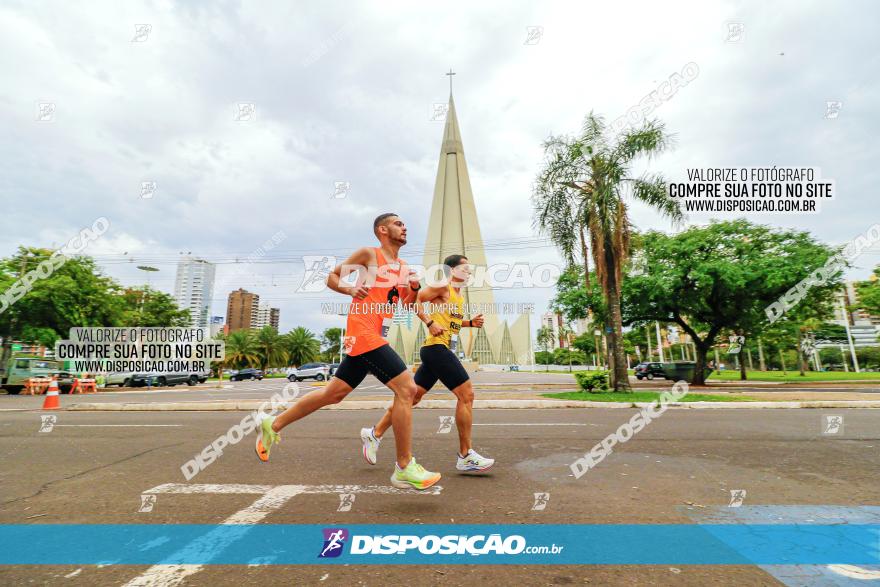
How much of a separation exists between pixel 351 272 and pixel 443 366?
1254 millimetres

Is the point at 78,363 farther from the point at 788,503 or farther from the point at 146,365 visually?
the point at 788,503

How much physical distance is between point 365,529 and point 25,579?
1.57 m

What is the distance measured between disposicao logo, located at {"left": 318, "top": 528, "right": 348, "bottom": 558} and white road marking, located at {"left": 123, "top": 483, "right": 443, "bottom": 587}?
19.8 inches

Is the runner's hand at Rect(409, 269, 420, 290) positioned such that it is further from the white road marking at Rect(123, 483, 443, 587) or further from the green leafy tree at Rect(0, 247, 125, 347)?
the green leafy tree at Rect(0, 247, 125, 347)

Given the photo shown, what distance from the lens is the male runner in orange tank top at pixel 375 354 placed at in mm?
3072

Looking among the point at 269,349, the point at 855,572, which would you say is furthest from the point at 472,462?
the point at 269,349

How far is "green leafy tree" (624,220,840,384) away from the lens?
18969 mm

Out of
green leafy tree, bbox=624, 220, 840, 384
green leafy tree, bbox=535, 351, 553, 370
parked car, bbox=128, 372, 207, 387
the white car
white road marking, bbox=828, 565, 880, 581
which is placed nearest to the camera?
white road marking, bbox=828, 565, 880, 581

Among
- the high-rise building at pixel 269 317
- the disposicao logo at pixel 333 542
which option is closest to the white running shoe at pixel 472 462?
the disposicao logo at pixel 333 542

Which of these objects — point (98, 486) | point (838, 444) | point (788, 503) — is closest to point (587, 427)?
point (838, 444)

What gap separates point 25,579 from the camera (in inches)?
75.7

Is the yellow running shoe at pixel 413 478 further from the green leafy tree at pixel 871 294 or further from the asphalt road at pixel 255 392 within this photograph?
the green leafy tree at pixel 871 294

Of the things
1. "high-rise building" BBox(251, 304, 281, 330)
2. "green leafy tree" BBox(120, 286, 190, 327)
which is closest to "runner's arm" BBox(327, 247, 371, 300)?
"green leafy tree" BBox(120, 286, 190, 327)

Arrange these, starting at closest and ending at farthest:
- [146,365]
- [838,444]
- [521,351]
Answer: [838,444] → [146,365] → [521,351]
